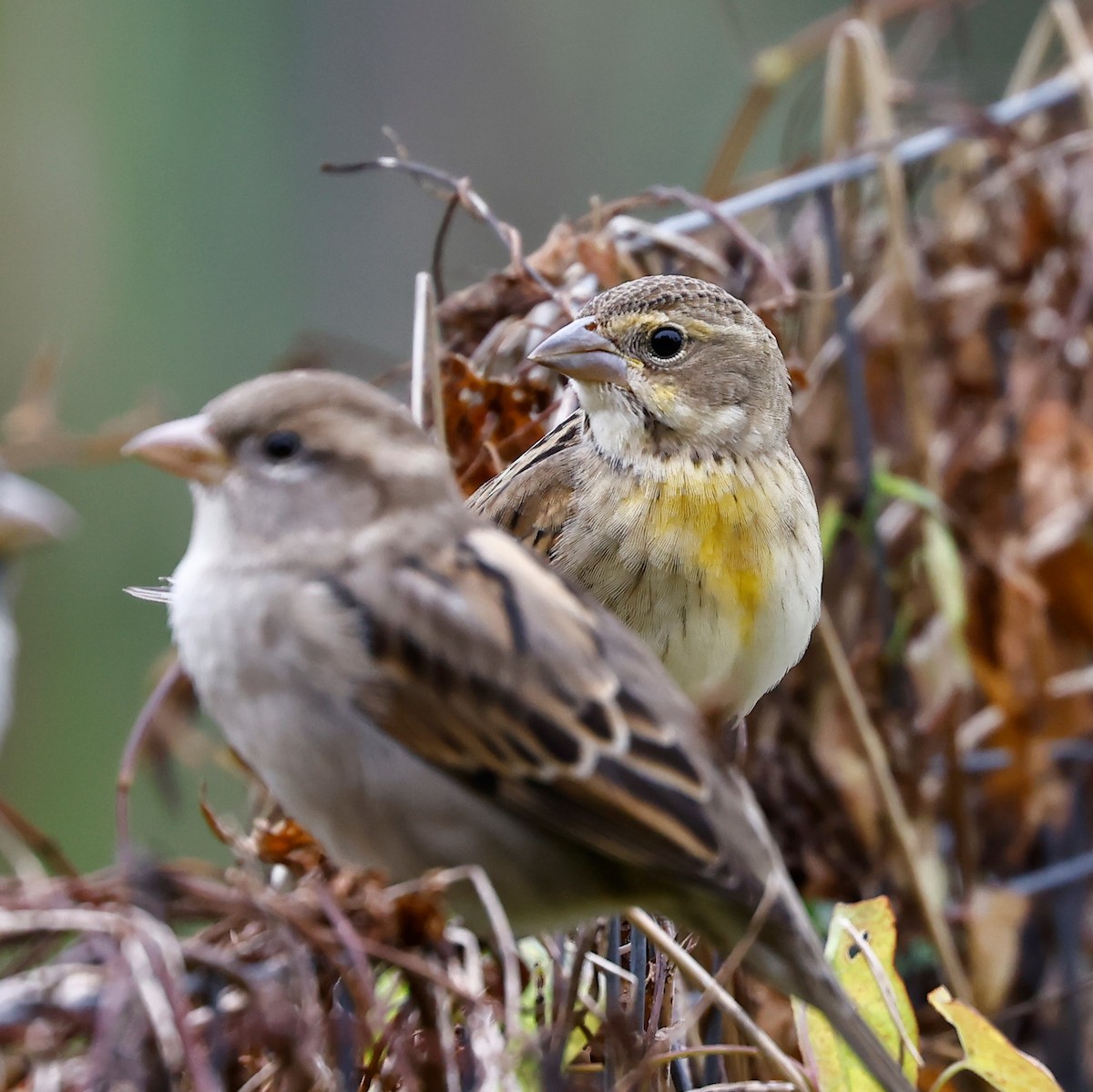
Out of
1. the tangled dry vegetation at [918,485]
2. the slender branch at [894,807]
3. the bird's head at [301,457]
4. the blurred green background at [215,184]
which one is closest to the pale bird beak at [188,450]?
the bird's head at [301,457]

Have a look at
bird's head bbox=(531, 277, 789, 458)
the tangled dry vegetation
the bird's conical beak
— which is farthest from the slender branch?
the bird's conical beak

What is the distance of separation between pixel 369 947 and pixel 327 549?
49cm

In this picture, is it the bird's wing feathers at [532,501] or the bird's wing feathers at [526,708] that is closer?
the bird's wing feathers at [526,708]

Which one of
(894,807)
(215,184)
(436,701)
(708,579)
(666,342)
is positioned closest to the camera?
(436,701)

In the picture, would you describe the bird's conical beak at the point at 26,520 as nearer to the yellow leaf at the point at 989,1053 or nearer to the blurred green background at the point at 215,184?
the blurred green background at the point at 215,184

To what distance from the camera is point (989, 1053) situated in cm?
160

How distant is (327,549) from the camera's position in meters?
1.46

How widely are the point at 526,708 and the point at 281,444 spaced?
0.33 m

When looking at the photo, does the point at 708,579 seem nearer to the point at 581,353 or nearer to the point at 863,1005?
the point at 581,353

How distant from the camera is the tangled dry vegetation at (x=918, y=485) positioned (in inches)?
90.7

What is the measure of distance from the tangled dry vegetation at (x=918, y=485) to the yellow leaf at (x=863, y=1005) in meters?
0.17

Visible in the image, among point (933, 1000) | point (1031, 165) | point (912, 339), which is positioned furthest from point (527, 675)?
point (1031, 165)

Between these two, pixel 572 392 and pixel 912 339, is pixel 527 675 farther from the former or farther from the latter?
pixel 912 339

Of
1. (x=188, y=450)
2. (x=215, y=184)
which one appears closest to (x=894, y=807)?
(x=188, y=450)
